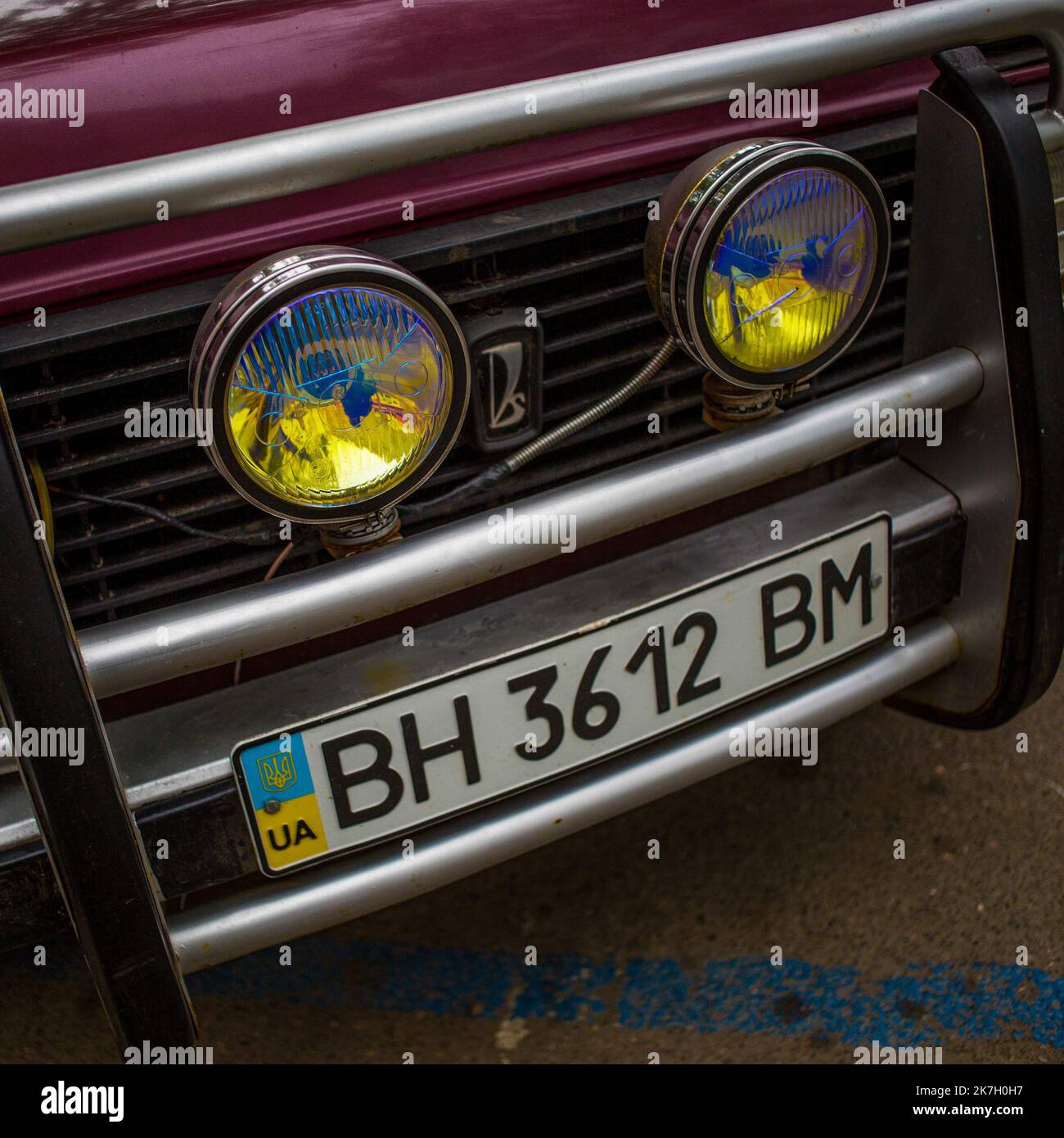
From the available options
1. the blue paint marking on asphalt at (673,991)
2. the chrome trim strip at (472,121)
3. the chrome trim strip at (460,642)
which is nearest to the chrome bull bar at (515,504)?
the chrome trim strip at (472,121)

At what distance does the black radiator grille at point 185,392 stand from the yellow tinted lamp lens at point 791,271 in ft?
0.53

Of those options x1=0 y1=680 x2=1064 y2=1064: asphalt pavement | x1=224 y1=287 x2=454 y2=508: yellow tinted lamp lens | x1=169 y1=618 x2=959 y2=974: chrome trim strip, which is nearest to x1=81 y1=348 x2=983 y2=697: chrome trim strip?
x1=224 y1=287 x2=454 y2=508: yellow tinted lamp lens

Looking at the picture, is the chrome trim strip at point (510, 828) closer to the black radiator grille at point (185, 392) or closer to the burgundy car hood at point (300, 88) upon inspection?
the black radiator grille at point (185, 392)

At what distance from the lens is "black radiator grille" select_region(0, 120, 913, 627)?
1261mm

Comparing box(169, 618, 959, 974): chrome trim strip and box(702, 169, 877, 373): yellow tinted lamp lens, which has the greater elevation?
box(702, 169, 877, 373): yellow tinted lamp lens

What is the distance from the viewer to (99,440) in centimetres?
131

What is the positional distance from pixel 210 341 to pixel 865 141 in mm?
906

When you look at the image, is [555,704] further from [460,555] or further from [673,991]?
[673,991]

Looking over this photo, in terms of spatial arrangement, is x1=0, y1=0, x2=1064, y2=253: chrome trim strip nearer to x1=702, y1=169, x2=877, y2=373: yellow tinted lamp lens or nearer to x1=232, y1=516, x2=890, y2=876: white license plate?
x1=702, y1=169, x2=877, y2=373: yellow tinted lamp lens

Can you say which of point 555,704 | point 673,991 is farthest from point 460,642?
point 673,991

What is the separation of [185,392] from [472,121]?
433mm

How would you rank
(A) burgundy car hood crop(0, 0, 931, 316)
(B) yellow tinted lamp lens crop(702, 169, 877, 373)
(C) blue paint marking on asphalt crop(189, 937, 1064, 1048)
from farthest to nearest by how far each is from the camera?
1. (C) blue paint marking on asphalt crop(189, 937, 1064, 1048)
2. (B) yellow tinted lamp lens crop(702, 169, 877, 373)
3. (A) burgundy car hood crop(0, 0, 931, 316)

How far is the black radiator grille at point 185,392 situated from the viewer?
4.14 ft

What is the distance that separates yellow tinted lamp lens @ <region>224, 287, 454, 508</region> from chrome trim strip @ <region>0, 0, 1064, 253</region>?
13 centimetres
